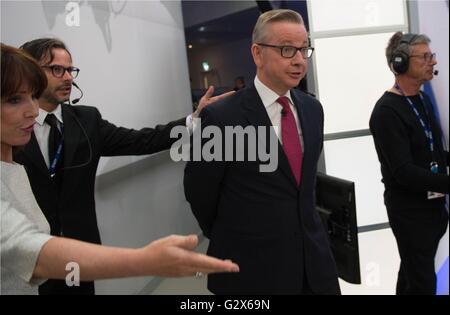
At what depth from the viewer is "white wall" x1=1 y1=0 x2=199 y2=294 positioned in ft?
3.47

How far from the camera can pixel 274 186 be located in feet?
3.11

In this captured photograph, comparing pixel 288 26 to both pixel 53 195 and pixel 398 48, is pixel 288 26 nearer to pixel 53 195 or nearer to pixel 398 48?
pixel 398 48

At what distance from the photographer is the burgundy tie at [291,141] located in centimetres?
95

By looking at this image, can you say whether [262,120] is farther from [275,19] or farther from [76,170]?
[76,170]

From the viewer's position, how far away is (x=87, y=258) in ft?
1.81

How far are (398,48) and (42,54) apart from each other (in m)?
1.01

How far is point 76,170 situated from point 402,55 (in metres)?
1.00

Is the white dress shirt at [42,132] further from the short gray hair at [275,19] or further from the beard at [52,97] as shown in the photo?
the short gray hair at [275,19]

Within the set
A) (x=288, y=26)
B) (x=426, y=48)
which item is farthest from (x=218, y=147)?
(x=426, y=48)

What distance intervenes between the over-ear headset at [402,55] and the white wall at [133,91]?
661 millimetres

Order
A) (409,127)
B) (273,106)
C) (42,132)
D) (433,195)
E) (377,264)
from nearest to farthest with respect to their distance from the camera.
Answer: (42,132) < (273,106) < (409,127) < (433,195) < (377,264)

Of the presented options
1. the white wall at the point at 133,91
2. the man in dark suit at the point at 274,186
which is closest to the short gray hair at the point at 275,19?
the man in dark suit at the point at 274,186

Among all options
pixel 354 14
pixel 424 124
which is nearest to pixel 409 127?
pixel 424 124
